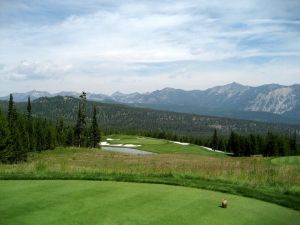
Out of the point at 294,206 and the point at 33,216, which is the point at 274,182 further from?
the point at 33,216

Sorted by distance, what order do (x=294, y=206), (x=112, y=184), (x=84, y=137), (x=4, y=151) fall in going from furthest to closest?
1. (x=84, y=137)
2. (x=4, y=151)
3. (x=112, y=184)
4. (x=294, y=206)

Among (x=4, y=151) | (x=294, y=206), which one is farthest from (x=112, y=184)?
(x=4, y=151)

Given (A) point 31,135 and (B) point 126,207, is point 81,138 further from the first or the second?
(B) point 126,207

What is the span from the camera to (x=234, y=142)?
Result: 409 feet

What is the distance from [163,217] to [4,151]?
53.1 meters

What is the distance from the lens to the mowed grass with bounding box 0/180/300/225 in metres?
10.2

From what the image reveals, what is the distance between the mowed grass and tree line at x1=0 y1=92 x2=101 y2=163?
4816 cm

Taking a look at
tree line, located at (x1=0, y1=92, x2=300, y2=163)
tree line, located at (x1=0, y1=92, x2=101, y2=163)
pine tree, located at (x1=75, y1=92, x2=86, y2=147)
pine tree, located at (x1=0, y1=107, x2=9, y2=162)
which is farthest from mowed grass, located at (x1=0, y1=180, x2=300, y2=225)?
pine tree, located at (x1=75, y1=92, x2=86, y2=147)

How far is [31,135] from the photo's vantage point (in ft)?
312

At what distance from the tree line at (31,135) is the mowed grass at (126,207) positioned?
48155 millimetres

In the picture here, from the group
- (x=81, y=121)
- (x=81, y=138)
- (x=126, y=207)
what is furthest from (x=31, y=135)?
(x=126, y=207)

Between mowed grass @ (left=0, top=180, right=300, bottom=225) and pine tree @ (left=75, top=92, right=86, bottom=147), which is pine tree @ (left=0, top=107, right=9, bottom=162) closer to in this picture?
pine tree @ (left=75, top=92, right=86, bottom=147)

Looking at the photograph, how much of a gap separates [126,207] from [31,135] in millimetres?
88167

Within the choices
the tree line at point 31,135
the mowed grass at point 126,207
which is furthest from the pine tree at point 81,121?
the mowed grass at point 126,207
